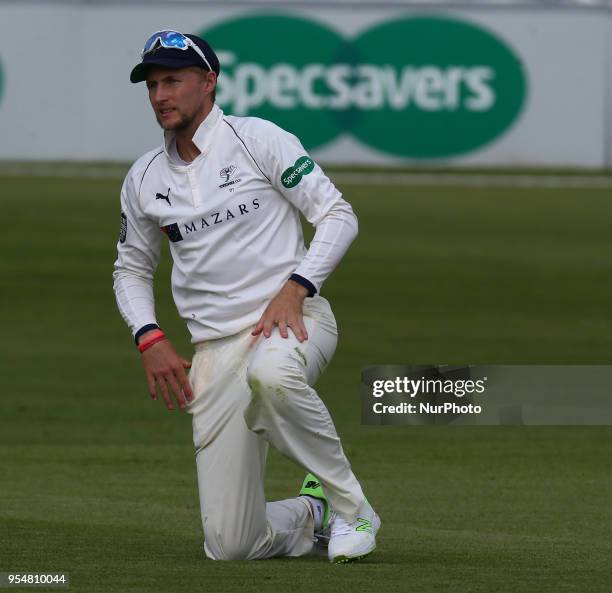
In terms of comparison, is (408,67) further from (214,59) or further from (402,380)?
(214,59)

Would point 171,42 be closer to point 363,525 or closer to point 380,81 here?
point 363,525

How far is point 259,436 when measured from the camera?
6137 mm

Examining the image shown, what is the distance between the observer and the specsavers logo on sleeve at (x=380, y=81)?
83.5ft

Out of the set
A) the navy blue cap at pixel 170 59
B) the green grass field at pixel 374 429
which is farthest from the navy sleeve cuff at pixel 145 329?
the navy blue cap at pixel 170 59

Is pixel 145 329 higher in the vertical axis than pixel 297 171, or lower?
lower

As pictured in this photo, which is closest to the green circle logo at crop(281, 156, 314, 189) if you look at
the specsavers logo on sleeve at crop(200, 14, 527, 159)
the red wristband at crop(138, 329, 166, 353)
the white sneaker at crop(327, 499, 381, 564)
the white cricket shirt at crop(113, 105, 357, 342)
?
the white cricket shirt at crop(113, 105, 357, 342)

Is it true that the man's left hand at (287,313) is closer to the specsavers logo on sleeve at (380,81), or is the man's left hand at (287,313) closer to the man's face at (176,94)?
the man's face at (176,94)

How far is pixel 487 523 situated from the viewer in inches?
287

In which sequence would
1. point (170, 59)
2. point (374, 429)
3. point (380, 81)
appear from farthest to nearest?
1. point (380, 81)
2. point (374, 429)
3. point (170, 59)

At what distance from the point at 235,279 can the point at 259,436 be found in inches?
21.5

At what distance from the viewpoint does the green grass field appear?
5.93 metres

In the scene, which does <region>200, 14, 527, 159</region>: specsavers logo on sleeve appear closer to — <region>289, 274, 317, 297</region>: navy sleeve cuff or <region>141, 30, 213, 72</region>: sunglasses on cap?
<region>141, 30, 213, 72</region>: sunglasses on cap

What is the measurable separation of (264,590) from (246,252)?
124cm

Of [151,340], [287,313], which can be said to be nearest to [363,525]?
[287,313]
